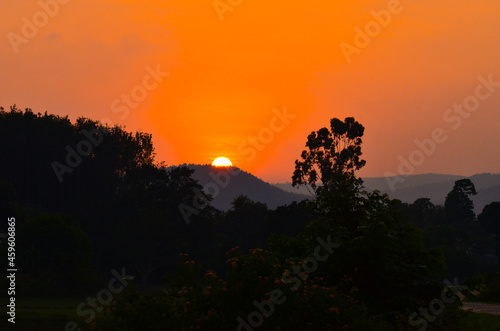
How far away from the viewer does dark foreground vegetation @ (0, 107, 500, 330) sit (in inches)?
734

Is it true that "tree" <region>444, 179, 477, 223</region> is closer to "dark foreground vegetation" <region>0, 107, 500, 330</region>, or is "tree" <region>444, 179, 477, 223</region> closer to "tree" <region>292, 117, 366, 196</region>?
"dark foreground vegetation" <region>0, 107, 500, 330</region>

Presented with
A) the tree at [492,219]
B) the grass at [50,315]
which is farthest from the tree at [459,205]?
the grass at [50,315]

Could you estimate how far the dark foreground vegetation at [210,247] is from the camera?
61.2 feet

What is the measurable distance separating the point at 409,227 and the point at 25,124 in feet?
306

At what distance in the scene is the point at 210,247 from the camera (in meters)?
99.9

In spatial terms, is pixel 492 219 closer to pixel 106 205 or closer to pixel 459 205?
pixel 459 205

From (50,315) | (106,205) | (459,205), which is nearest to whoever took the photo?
(50,315)

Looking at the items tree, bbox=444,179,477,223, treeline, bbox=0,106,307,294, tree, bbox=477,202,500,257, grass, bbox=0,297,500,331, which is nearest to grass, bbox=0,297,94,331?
grass, bbox=0,297,500,331

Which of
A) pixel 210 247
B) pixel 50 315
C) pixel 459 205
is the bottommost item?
pixel 50 315

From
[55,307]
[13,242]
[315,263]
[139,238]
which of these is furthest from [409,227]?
[139,238]

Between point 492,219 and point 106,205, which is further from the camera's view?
point 492,219

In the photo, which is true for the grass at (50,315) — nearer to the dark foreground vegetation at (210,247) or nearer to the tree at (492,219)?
the dark foreground vegetation at (210,247)

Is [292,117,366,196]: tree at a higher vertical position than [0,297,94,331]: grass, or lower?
higher

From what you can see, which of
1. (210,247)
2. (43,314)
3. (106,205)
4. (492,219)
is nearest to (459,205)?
(492,219)
